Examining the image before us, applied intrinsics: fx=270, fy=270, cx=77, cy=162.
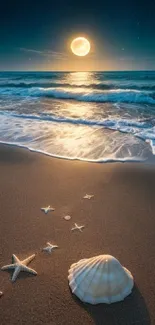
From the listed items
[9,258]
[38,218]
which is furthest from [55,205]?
[9,258]

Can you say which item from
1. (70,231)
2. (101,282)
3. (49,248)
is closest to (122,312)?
(101,282)

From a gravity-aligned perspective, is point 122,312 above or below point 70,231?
below

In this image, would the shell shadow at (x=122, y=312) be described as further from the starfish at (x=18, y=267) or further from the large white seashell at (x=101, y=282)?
the starfish at (x=18, y=267)

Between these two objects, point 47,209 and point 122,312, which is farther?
point 47,209

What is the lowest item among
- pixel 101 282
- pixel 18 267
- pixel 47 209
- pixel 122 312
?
pixel 122 312

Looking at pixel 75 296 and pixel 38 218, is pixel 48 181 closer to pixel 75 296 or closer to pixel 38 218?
pixel 38 218

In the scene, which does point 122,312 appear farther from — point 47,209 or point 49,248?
point 47,209

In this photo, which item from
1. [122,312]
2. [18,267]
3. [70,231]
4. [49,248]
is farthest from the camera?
[70,231]

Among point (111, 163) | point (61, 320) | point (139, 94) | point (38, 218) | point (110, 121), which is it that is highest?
point (139, 94)
